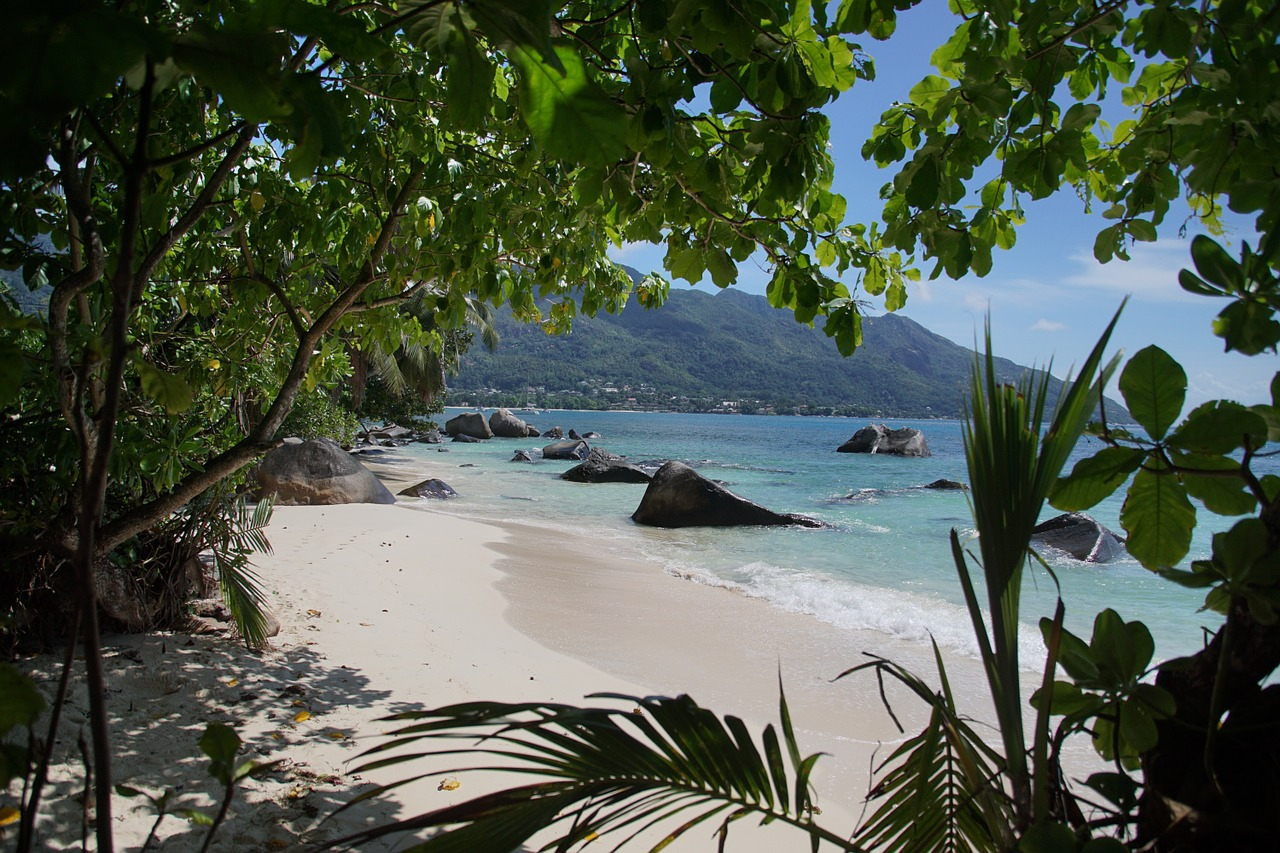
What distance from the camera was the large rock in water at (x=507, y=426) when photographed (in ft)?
157

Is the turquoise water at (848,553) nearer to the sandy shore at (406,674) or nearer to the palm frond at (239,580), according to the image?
the sandy shore at (406,674)

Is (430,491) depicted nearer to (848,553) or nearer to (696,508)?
(696,508)

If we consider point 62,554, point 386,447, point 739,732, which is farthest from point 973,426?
→ point 386,447

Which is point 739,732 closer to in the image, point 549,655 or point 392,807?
point 392,807

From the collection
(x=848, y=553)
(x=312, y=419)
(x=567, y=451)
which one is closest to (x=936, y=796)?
(x=848, y=553)

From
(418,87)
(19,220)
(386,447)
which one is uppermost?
(418,87)

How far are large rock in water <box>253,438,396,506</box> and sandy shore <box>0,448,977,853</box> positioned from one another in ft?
8.96

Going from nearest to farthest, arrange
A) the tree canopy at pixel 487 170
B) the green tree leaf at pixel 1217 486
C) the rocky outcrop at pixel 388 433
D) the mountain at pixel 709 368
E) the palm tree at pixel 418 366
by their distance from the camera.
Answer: the tree canopy at pixel 487 170 < the green tree leaf at pixel 1217 486 < the palm tree at pixel 418 366 < the rocky outcrop at pixel 388 433 < the mountain at pixel 709 368

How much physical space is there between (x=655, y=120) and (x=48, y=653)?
3745 mm

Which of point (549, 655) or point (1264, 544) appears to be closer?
point (1264, 544)

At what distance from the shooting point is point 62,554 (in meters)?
3.04

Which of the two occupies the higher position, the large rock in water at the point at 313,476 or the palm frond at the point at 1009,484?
the palm frond at the point at 1009,484

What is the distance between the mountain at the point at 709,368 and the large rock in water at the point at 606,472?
64.6 meters

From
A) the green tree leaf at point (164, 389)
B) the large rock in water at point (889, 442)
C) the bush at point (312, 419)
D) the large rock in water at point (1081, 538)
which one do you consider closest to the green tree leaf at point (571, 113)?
the green tree leaf at point (164, 389)
